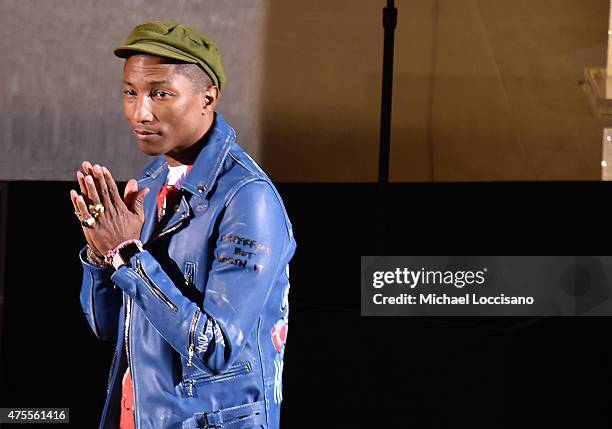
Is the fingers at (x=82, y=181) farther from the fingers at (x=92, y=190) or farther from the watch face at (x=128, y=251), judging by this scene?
the watch face at (x=128, y=251)

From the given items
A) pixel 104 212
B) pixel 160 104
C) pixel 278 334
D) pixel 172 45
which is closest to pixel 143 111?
pixel 160 104

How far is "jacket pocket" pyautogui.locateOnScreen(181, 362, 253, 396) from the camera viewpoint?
166cm

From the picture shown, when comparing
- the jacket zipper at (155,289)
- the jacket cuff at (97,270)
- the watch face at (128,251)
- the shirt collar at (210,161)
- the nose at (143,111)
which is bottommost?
the jacket zipper at (155,289)

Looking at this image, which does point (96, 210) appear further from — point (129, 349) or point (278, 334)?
point (278, 334)

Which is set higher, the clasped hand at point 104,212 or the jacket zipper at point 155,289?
the clasped hand at point 104,212

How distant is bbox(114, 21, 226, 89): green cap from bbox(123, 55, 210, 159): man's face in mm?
30

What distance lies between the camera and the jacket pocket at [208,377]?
1.66 meters

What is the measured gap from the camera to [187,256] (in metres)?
1.62

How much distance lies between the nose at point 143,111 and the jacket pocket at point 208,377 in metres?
0.48

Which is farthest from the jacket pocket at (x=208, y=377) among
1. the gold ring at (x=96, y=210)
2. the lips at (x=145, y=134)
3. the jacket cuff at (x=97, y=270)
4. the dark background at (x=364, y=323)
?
the dark background at (x=364, y=323)

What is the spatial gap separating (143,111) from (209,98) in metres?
0.13

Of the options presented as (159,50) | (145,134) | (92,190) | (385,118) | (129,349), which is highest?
(385,118)

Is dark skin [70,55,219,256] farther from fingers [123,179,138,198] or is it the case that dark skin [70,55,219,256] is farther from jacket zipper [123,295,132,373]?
jacket zipper [123,295,132,373]

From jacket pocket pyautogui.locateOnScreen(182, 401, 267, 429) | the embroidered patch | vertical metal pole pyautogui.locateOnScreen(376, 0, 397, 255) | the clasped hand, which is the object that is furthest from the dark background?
the clasped hand
